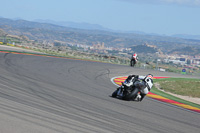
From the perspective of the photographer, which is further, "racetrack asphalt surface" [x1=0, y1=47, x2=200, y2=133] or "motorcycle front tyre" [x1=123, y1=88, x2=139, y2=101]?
"motorcycle front tyre" [x1=123, y1=88, x2=139, y2=101]

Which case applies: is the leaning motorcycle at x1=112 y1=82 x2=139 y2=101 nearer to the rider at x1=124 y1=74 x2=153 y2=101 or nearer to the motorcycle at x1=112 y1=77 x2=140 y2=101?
the motorcycle at x1=112 y1=77 x2=140 y2=101

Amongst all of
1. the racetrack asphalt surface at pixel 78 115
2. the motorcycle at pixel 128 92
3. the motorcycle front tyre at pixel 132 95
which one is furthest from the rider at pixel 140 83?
the racetrack asphalt surface at pixel 78 115

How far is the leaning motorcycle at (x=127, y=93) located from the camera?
10691 millimetres

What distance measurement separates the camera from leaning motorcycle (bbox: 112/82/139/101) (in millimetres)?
10691

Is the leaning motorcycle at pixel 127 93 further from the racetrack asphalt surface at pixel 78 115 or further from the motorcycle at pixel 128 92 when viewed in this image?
the racetrack asphalt surface at pixel 78 115

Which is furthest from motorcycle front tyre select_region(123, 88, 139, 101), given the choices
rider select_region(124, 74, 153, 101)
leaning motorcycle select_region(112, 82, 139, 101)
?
rider select_region(124, 74, 153, 101)

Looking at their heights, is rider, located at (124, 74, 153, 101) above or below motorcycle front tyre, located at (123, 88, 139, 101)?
above

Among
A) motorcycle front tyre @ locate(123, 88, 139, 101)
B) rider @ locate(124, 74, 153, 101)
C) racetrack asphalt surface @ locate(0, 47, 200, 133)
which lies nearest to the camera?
racetrack asphalt surface @ locate(0, 47, 200, 133)

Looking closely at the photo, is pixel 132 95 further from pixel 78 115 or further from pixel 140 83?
pixel 78 115

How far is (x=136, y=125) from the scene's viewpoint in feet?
23.7

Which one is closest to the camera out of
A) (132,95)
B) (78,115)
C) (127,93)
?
(78,115)

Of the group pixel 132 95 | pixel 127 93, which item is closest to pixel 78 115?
pixel 132 95

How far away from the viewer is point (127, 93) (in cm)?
1092

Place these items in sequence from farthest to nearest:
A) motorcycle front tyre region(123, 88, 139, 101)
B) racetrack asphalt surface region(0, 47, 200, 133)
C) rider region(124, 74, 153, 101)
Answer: rider region(124, 74, 153, 101)
motorcycle front tyre region(123, 88, 139, 101)
racetrack asphalt surface region(0, 47, 200, 133)
